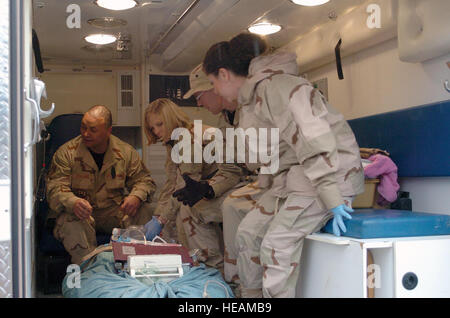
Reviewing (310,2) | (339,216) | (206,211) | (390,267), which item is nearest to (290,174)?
(339,216)

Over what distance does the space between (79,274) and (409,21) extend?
8.53ft

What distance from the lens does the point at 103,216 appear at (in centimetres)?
469

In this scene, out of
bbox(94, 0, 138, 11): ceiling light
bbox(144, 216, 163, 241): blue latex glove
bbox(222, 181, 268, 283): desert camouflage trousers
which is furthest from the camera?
bbox(144, 216, 163, 241): blue latex glove

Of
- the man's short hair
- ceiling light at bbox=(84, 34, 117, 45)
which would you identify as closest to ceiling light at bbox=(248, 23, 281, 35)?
ceiling light at bbox=(84, 34, 117, 45)

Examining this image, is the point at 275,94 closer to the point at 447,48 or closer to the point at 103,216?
the point at 447,48

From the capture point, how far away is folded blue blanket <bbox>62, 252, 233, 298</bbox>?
269 cm

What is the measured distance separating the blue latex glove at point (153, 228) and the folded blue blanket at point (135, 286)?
99 cm

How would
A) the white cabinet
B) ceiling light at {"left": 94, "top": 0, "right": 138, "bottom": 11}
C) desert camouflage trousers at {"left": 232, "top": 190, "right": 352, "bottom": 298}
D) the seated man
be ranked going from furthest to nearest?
the seated man → ceiling light at {"left": 94, "top": 0, "right": 138, "bottom": 11} → desert camouflage trousers at {"left": 232, "top": 190, "right": 352, "bottom": 298} → the white cabinet

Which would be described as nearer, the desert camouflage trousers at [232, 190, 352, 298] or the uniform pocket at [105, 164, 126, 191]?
the desert camouflage trousers at [232, 190, 352, 298]

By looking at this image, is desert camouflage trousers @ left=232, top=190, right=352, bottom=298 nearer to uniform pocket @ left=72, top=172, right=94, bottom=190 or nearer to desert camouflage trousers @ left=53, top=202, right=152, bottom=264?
desert camouflage trousers @ left=53, top=202, right=152, bottom=264

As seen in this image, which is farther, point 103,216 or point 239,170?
point 103,216

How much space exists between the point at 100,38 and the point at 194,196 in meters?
1.65

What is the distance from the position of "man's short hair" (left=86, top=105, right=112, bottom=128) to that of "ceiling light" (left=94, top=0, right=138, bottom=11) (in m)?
1.26
